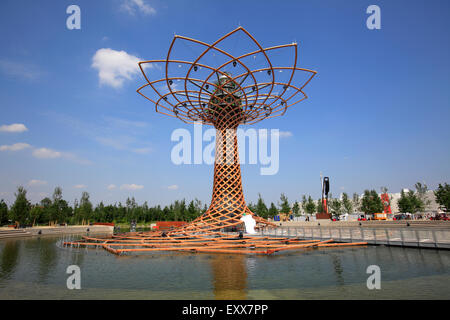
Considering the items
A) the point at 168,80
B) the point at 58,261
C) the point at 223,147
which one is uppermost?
the point at 168,80

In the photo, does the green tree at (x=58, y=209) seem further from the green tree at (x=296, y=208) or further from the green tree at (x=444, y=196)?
the green tree at (x=444, y=196)

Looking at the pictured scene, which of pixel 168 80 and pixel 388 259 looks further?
pixel 168 80

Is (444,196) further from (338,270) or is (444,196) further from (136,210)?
(136,210)

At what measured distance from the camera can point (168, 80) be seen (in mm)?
18703

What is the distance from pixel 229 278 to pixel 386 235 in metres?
13.2

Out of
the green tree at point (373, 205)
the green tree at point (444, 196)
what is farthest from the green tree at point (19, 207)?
the green tree at point (444, 196)

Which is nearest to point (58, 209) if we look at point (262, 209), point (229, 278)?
point (262, 209)

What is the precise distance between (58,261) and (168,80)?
1433cm

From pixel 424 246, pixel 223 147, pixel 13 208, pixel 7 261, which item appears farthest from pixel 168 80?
pixel 13 208

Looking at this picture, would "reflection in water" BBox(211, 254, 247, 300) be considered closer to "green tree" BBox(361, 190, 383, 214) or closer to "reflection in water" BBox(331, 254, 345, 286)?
"reflection in water" BBox(331, 254, 345, 286)

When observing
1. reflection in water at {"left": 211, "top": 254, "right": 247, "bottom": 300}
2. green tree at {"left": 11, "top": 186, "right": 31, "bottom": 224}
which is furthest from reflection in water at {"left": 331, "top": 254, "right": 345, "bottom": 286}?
green tree at {"left": 11, "top": 186, "right": 31, "bottom": 224}

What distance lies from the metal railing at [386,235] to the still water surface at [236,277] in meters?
1.05
